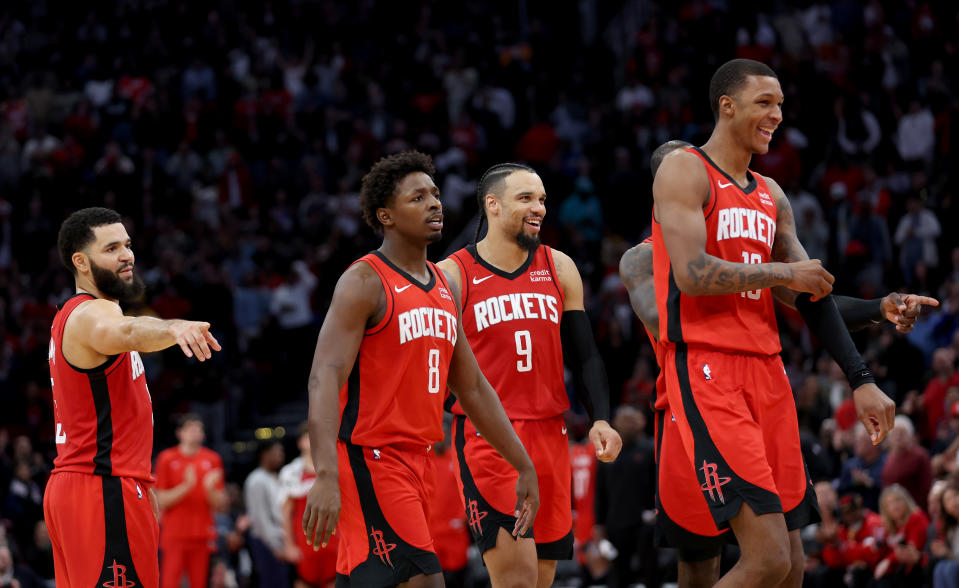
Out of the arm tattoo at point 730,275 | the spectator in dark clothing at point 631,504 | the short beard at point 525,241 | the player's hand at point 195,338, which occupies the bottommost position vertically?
the spectator in dark clothing at point 631,504

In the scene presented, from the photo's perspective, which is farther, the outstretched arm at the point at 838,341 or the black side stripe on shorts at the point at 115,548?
Answer: the black side stripe on shorts at the point at 115,548

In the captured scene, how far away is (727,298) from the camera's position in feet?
19.8

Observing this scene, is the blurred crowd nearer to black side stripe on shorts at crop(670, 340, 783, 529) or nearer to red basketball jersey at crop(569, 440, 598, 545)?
red basketball jersey at crop(569, 440, 598, 545)

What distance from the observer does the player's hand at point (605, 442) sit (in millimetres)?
6820

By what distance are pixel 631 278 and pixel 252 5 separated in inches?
766

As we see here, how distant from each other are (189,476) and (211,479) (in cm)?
26

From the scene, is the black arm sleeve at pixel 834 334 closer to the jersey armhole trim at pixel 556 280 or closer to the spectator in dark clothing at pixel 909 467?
the jersey armhole trim at pixel 556 280

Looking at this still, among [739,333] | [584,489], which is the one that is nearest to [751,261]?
[739,333]

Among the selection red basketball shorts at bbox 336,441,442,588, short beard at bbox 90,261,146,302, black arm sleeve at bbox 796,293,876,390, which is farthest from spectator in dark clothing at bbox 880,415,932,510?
short beard at bbox 90,261,146,302

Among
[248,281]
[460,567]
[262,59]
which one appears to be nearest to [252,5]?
[262,59]

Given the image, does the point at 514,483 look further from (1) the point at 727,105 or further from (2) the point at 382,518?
(1) the point at 727,105

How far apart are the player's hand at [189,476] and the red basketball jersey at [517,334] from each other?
7.31m

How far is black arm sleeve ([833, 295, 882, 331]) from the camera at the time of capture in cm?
632

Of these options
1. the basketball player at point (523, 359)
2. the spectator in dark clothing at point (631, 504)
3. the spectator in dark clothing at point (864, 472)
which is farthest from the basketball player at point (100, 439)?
the spectator in dark clothing at point (864, 472)
